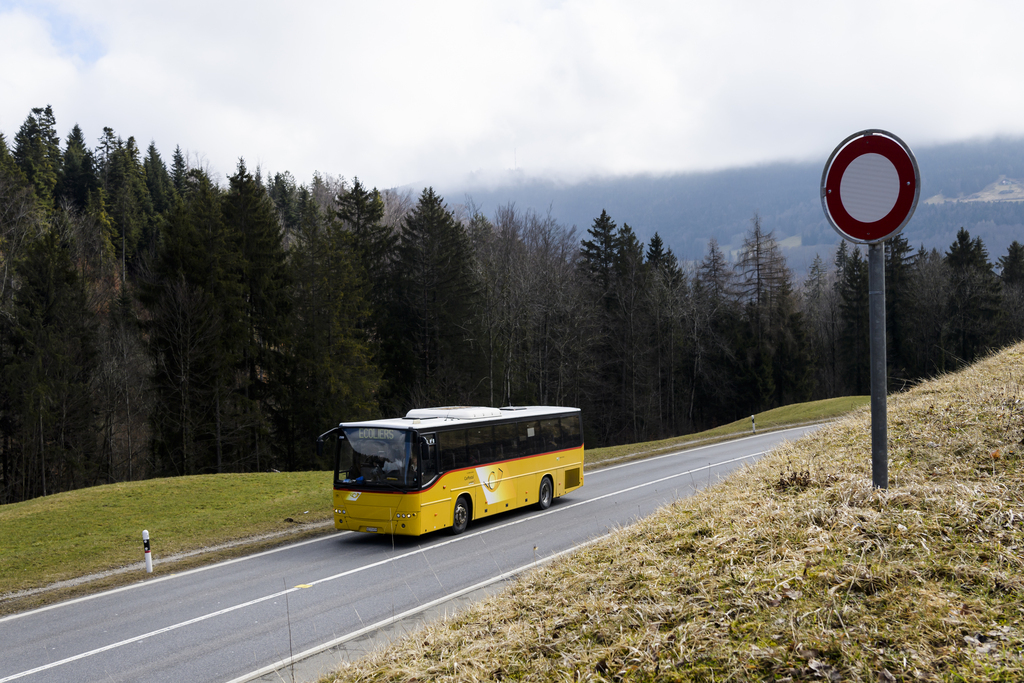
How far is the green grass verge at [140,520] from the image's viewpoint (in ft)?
46.6

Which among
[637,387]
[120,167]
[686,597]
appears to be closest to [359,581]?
[686,597]

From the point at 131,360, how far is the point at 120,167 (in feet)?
171

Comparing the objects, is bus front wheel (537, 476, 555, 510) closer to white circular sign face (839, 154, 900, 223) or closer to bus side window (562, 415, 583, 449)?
bus side window (562, 415, 583, 449)

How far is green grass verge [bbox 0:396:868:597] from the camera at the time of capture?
1422 cm

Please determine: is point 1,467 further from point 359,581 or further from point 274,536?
point 359,581

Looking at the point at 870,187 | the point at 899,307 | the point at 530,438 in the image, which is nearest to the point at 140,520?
the point at 530,438

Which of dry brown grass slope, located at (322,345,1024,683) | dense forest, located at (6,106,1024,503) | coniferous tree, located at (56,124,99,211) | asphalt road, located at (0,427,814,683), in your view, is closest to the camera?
dry brown grass slope, located at (322,345,1024,683)

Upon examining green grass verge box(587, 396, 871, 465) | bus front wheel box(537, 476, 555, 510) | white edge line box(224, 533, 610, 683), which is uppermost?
white edge line box(224, 533, 610, 683)

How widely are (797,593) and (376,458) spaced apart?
12269 millimetres

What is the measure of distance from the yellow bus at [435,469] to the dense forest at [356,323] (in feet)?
71.2

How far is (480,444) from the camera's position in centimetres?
1714

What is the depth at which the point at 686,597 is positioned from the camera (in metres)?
4.51

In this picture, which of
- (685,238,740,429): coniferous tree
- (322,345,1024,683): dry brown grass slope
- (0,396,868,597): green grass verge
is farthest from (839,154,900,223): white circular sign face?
(685,238,740,429): coniferous tree

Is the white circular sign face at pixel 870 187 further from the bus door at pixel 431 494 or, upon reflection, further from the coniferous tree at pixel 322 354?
the coniferous tree at pixel 322 354
